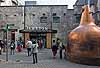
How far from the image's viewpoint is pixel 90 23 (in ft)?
82.7

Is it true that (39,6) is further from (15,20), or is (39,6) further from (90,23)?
(90,23)

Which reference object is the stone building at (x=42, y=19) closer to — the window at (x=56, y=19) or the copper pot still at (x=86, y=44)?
the window at (x=56, y=19)

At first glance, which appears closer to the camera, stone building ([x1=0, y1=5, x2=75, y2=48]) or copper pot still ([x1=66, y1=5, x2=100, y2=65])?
copper pot still ([x1=66, y1=5, x2=100, y2=65])

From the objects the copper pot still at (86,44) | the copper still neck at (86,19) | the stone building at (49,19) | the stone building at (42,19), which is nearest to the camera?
the copper pot still at (86,44)

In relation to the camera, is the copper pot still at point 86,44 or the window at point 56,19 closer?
the copper pot still at point 86,44

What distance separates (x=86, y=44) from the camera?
77.6ft

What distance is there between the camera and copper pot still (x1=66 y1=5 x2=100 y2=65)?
23.2 meters

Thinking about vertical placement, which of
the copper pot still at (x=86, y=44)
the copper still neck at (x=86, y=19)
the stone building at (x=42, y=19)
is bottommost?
the copper pot still at (x=86, y=44)

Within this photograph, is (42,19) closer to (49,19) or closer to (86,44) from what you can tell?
(49,19)

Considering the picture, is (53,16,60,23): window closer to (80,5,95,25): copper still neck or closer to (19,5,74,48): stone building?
(19,5,74,48): stone building

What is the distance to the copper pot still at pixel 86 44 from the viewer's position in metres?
23.2

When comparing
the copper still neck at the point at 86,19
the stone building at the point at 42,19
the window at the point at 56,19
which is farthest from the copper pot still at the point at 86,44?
the window at the point at 56,19

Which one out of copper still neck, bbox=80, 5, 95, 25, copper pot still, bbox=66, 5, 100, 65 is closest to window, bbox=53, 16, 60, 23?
copper still neck, bbox=80, 5, 95, 25

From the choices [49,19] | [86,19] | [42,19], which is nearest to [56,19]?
[49,19]
